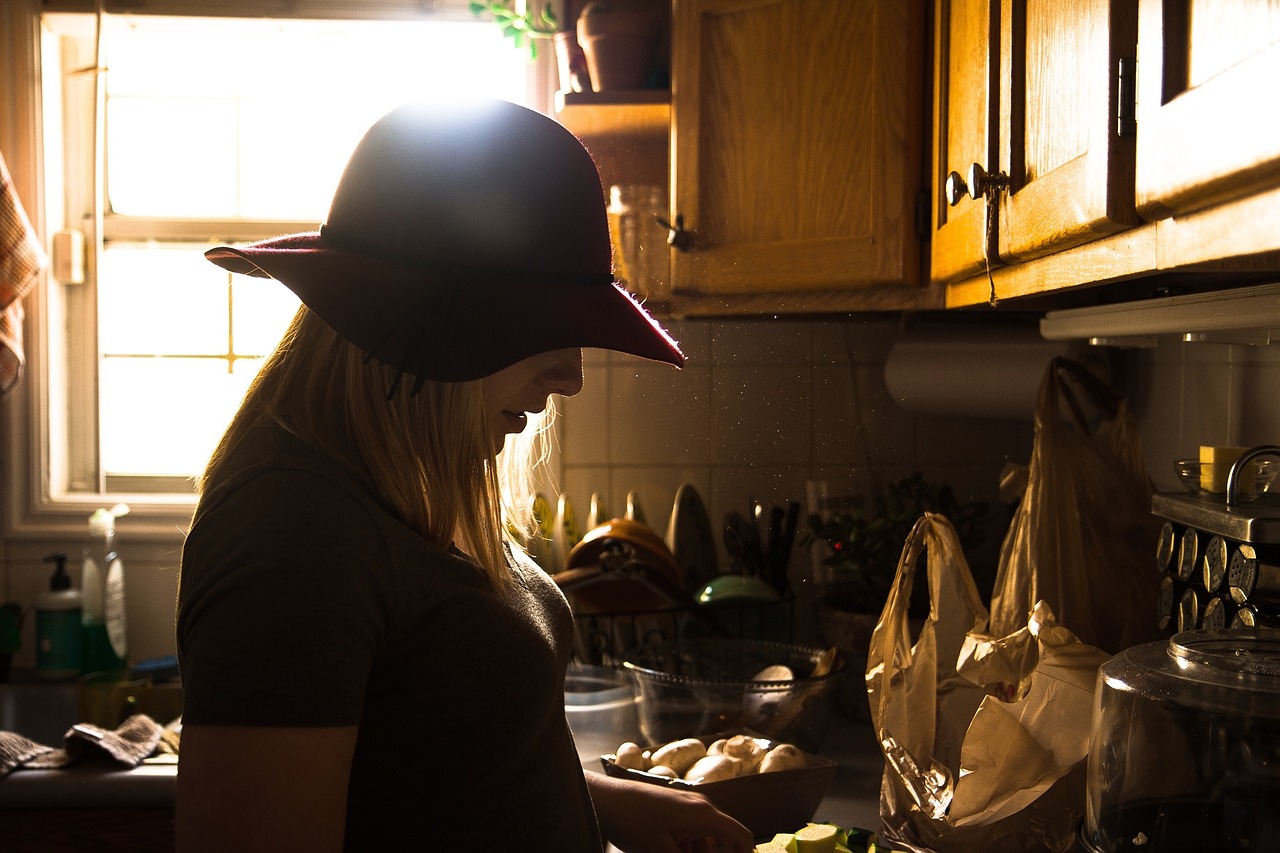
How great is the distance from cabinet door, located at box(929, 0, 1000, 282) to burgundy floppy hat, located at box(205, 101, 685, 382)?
0.52m

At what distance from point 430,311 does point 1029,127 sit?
0.61m

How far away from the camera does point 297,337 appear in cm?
79

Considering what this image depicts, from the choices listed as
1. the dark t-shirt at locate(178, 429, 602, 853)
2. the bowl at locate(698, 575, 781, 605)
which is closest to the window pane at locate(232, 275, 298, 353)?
the bowl at locate(698, 575, 781, 605)

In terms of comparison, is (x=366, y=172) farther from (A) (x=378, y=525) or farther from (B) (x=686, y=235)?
(B) (x=686, y=235)

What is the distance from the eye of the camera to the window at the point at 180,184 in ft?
7.32

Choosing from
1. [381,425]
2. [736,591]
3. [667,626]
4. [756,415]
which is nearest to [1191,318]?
[381,425]

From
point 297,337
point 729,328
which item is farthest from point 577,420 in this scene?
point 297,337

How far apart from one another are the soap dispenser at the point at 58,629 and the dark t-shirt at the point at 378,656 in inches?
59.3

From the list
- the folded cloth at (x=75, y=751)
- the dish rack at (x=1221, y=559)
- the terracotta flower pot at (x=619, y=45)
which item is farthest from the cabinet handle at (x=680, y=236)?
the folded cloth at (x=75, y=751)

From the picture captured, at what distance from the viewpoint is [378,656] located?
0.73 metres

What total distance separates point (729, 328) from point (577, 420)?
1.10 ft

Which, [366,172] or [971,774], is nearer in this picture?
[366,172]

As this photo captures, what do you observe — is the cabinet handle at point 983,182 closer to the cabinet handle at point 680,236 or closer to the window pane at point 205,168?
the cabinet handle at point 680,236

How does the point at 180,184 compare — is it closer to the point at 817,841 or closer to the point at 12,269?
the point at 12,269
